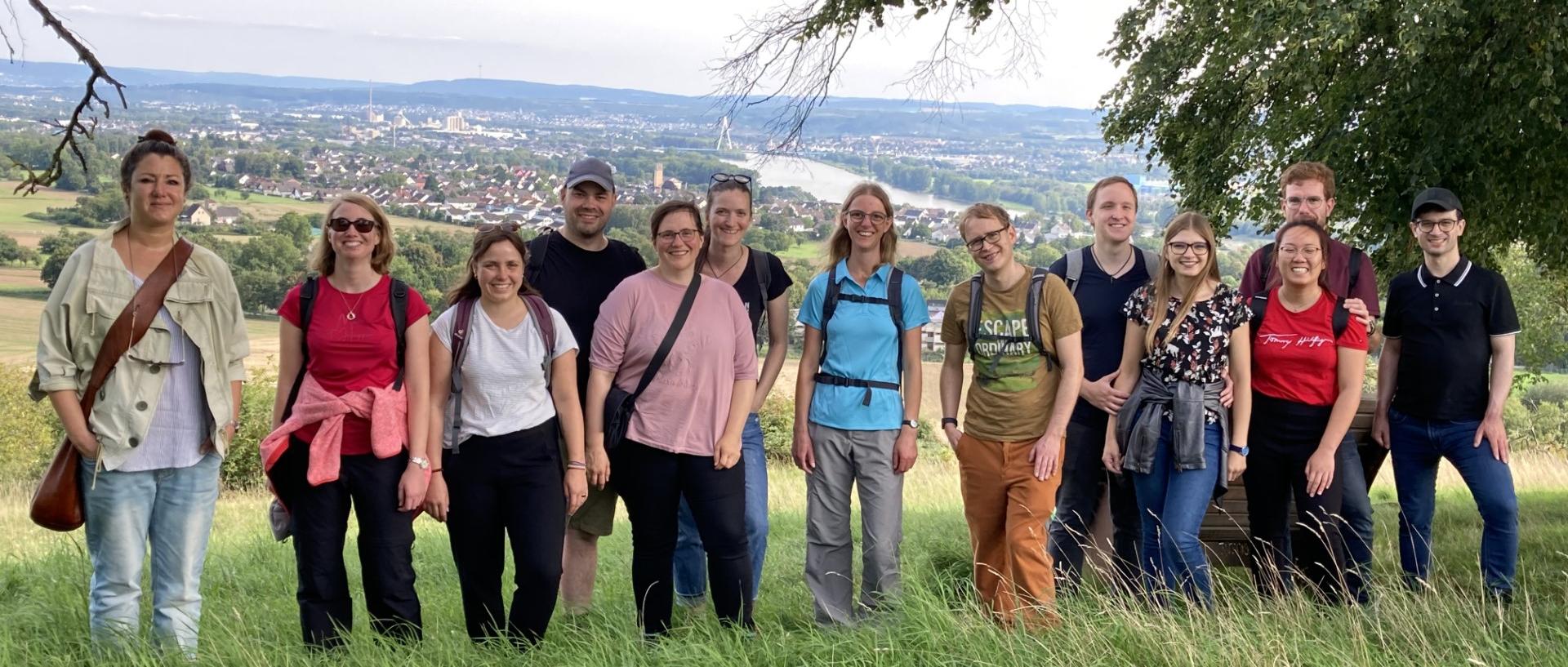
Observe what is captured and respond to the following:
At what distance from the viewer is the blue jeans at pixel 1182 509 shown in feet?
14.9

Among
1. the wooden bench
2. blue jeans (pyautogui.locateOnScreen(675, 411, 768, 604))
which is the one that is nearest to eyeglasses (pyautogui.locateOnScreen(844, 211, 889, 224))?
blue jeans (pyautogui.locateOnScreen(675, 411, 768, 604))

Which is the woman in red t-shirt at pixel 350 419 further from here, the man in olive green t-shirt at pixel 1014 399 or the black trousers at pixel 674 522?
the man in olive green t-shirt at pixel 1014 399

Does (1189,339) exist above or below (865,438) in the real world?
above

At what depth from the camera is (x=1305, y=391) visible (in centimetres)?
464

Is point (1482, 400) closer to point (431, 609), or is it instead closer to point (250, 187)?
point (431, 609)

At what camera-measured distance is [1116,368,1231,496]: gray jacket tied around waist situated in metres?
4.49

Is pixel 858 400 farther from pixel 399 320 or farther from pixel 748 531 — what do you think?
pixel 399 320

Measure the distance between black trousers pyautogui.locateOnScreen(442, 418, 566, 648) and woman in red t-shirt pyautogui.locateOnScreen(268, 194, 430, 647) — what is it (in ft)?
0.51

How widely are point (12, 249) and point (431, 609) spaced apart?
62.4 m

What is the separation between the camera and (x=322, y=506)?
13.5ft

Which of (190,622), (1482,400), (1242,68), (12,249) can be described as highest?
(1242,68)

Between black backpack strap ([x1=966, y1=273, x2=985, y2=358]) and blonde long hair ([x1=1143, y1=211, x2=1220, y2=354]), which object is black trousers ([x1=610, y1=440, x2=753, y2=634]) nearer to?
black backpack strap ([x1=966, y1=273, x2=985, y2=358])

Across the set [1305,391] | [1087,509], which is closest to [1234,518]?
[1087,509]

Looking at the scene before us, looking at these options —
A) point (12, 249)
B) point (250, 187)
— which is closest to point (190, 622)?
point (250, 187)
